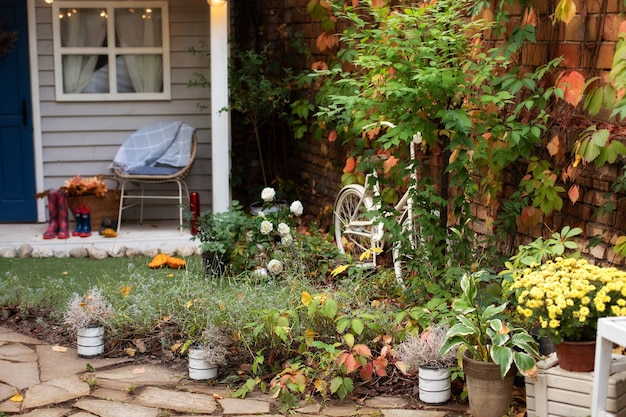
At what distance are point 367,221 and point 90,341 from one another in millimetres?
2298

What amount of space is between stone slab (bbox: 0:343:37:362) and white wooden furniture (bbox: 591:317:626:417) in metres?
2.92

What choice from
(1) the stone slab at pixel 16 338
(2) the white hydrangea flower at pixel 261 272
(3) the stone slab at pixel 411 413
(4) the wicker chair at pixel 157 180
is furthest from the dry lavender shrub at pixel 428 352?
(4) the wicker chair at pixel 157 180

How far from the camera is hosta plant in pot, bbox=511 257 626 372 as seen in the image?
3.44 m

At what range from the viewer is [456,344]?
3.86 metres

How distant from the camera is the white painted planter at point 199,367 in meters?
Answer: 4.39

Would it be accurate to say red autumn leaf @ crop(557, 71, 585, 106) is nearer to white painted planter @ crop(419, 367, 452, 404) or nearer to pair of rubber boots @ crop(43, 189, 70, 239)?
white painted planter @ crop(419, 367, 452, 404)

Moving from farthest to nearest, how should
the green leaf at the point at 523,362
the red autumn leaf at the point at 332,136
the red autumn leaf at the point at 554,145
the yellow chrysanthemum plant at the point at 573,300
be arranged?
the red autumn leaf at the point at 332,136 < the red autumn leaf at the point at 554,145 < the green leaf at the point at 523,362 < the yellow chrysanthemum plant at the point at 573,300

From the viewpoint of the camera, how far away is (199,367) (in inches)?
173

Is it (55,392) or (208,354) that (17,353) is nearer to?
(55,392)

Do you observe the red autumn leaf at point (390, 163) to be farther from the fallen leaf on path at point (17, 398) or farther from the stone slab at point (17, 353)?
the fallen leaf on path at point (17, 398)

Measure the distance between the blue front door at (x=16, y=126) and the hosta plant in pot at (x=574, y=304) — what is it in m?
6.01

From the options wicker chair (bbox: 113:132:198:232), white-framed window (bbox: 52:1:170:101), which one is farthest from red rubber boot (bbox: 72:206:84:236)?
white-framed window (bbox: 52:1:170:101)

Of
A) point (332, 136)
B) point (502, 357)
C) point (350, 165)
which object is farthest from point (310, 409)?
point (332, 136)

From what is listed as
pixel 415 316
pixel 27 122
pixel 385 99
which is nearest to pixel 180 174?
pixel 27 122
